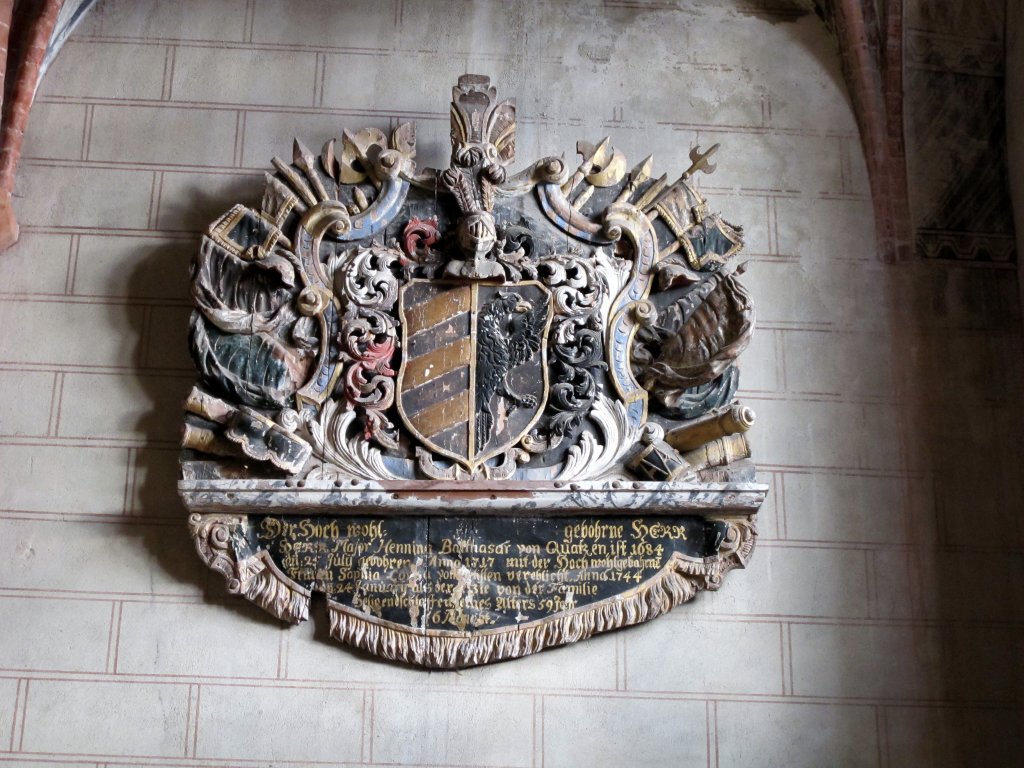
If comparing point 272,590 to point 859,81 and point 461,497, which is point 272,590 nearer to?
point 461,497

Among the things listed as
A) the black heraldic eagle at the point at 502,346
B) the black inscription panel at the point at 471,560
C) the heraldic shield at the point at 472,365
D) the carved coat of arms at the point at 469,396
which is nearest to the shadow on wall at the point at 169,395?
the carved coat of arms at the point at 469,396

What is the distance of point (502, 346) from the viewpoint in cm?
462

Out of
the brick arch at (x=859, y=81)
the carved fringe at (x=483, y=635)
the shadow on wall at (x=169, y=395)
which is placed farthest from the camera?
the brick arch at (x=859, y=81)

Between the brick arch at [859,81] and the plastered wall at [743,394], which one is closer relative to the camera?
the plastered wall at [743,394]

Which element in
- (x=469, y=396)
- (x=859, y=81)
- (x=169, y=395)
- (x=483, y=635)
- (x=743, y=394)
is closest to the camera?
(x=483, y=635)

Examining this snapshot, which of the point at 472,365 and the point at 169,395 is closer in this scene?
the point at 472,365

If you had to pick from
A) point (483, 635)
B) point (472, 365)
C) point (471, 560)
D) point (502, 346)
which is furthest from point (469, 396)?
point (483, 635)

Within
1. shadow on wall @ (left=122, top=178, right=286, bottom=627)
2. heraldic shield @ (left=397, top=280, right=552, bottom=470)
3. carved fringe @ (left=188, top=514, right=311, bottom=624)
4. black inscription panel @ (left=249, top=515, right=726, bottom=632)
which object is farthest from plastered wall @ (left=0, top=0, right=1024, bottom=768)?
heraldic shield @ (left=397, top=280, right=552, bottom=470)

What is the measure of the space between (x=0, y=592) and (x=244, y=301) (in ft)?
4.62

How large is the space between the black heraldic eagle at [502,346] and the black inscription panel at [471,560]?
386mm

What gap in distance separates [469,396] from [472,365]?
4.8 inches

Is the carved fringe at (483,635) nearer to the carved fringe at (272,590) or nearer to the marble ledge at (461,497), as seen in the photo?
the carved fringe at (272,590)

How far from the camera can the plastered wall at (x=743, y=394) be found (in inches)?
173

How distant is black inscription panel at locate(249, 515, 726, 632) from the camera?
4395 millimetres
